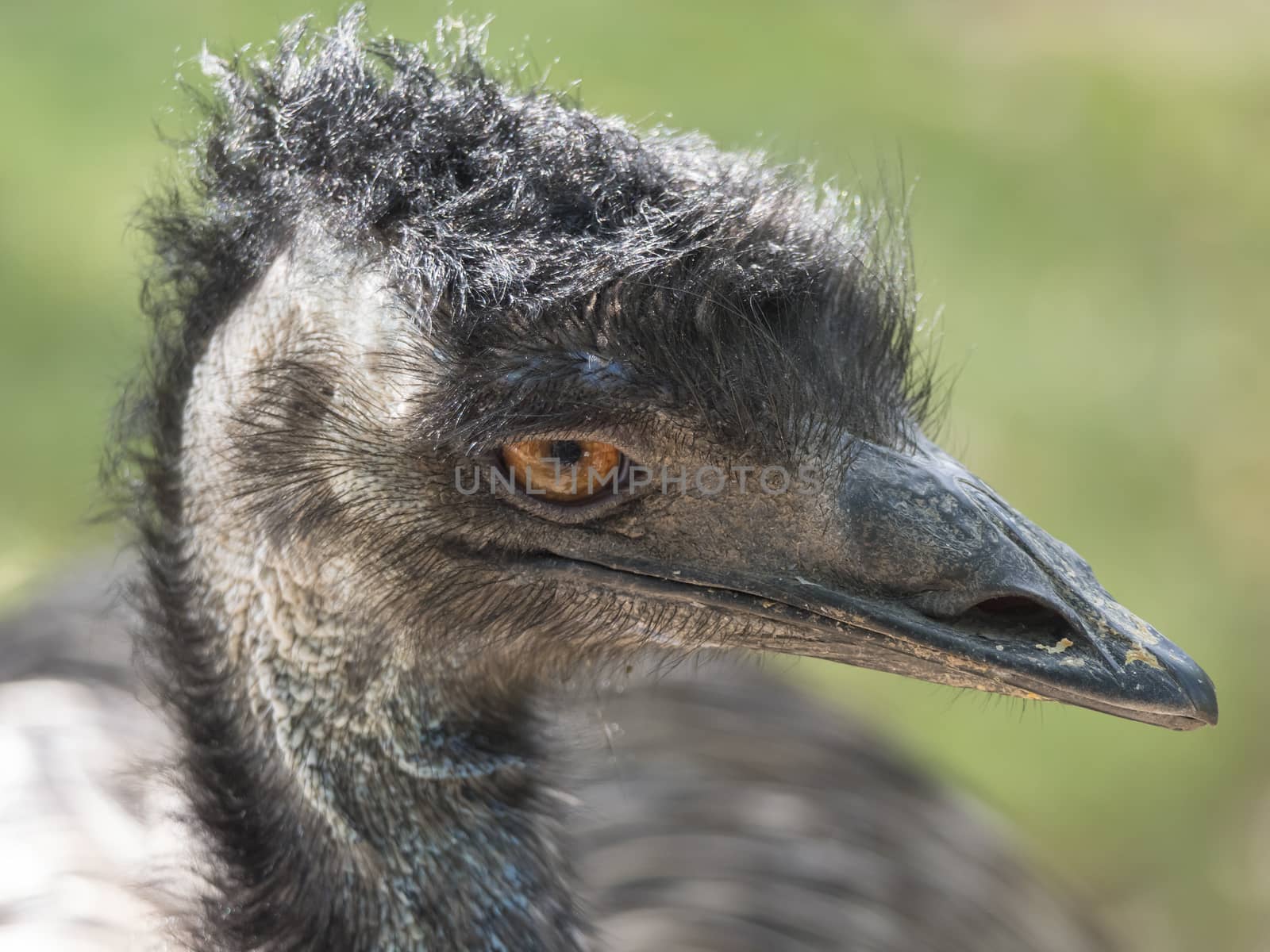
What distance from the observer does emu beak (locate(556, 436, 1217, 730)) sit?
1.71m

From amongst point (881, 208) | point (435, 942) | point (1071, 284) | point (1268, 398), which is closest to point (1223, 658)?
point (1268, 398)

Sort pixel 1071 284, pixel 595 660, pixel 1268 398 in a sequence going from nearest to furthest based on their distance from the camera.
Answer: pixel 595 660
pixel 1268 398
pixel 1071 284

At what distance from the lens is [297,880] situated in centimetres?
198

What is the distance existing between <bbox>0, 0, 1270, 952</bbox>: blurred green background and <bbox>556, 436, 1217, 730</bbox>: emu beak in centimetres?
210

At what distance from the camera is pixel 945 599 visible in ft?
5.77

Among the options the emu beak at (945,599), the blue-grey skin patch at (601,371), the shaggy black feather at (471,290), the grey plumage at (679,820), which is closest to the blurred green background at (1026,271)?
the grey plumage at (679,820)

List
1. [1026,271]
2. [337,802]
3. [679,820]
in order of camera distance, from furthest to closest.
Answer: [1026,271], [679,820], [337,802]

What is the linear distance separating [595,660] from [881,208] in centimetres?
81

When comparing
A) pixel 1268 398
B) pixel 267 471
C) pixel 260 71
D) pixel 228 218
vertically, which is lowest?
pixel 267 471

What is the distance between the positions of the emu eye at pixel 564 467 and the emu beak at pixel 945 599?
3.7 inches

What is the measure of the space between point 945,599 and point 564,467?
476mm

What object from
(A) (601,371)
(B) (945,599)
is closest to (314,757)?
(A) (601,371)

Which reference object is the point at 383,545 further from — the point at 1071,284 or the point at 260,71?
the point at 1071,284

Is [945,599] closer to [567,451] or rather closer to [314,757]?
[567,451]
